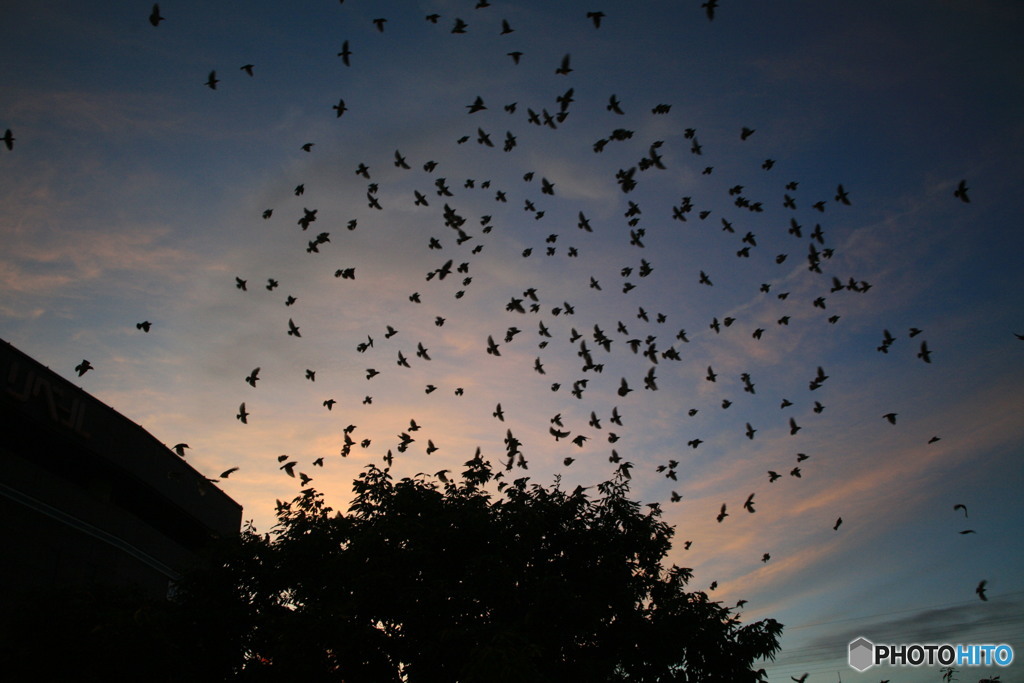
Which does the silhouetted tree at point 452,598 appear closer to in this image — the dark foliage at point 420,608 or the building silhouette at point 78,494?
the dark foliage at point 420,608

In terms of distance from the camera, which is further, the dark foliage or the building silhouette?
the building silhouette

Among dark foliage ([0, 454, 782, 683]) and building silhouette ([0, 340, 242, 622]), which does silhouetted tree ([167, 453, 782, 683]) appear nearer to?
dark foliage ([0, 454, 782, 683])

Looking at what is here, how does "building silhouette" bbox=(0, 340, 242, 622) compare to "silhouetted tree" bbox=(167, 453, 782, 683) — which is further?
"building silhouette" bbox=(0, 340, 242, 622)

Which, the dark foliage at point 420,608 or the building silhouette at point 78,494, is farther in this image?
the building silhouette at point 78,494

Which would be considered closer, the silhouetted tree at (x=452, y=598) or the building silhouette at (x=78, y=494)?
the silhouetted tree at (x=452, y=598)

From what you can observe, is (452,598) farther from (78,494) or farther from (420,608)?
(78,494)

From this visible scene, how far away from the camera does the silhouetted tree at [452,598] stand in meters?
16.3

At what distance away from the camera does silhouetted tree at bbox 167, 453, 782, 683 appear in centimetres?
1633

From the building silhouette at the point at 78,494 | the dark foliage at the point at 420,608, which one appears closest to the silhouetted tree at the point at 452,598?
the dark foliage at the point at 420,608

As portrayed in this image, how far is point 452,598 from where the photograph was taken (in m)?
16.8

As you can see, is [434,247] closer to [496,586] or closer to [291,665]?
[496,586]

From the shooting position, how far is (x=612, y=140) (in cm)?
2067

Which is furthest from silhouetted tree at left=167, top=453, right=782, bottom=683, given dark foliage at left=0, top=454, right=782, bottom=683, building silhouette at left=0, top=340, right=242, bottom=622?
building silhouette at left=0, top=340, right=242, bottom=622

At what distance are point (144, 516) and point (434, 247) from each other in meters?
20.3
